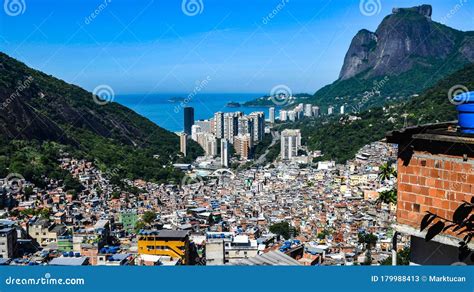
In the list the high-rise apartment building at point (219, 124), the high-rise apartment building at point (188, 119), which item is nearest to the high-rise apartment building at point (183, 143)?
the high-rise apartment building at point (188, 119)

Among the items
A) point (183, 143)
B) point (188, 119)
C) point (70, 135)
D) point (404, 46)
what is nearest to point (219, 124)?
point (183, 143)

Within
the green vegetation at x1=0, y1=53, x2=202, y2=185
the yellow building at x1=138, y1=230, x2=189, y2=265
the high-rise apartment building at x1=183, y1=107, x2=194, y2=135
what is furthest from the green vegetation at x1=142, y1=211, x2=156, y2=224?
the high-rise apartment building at x1=183, y1=107, x2=194, y2=135

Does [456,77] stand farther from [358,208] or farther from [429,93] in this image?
[358,208]

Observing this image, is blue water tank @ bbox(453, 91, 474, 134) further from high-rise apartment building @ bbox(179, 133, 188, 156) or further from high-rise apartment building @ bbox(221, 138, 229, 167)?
high-rise apartment building @ bbox(179, 133, 188, 156)

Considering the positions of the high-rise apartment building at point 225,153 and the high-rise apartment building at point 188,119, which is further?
the high-rise apartment building at point 225,153

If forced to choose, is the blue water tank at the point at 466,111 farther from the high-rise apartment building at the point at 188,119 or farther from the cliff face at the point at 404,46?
the cliff face at the point at 404,46

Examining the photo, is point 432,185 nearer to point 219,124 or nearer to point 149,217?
point 149,217
